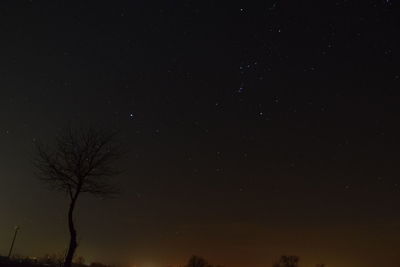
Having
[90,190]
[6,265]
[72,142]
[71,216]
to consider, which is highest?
[72,142]

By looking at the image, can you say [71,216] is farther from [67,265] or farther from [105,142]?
[105,142]

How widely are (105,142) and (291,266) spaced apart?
259ft

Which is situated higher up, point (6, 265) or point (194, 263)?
point (194, 263)

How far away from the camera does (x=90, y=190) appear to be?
30.2 metres

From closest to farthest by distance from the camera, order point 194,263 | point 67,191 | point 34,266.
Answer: point 67,191 < point 34,266 < point 194,263

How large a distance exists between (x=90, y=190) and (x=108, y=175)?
142 cm

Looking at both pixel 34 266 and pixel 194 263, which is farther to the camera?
pixel 194 263

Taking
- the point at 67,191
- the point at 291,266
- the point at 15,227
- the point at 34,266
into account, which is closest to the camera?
the point at 67,191

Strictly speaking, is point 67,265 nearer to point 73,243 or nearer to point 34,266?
point 73,243

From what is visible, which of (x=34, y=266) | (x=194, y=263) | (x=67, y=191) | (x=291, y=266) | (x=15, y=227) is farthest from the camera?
(x=194, y=263)

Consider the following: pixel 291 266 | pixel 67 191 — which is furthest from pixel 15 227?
pixel 291 266

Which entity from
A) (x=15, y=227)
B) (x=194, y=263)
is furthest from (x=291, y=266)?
(x=15, y=227)

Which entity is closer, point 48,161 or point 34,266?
point 48,161

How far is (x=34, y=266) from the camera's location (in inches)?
1273
